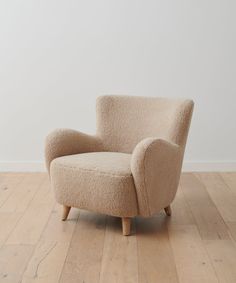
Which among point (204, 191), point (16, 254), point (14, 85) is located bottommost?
point (204, 191)

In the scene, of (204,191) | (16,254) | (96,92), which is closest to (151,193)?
(16,254)

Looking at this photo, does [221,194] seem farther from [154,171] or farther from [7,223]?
[7,223]

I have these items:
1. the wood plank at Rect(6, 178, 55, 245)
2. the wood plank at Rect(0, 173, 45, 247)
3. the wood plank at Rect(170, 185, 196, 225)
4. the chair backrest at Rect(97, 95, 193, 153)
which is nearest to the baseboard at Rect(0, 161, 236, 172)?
the wood plank at Rect(0, 173, 45, 247)

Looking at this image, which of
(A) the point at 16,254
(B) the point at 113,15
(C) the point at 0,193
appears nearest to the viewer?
(A) the point at 16,254

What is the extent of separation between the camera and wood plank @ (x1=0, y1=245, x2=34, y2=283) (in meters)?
2.35

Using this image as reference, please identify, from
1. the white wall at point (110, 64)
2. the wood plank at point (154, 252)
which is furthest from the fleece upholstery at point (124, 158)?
the white wall at point (110, 64)

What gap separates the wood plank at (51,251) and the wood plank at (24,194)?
11.3 inches

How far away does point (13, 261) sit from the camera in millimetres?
2525

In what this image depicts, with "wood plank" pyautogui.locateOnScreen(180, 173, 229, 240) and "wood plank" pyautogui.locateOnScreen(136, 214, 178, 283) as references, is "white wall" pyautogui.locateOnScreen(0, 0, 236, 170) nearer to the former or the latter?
"wood plank" pyautogui.locateOnScreen(180, 173, 229, 240)

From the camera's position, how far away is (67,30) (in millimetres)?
4309

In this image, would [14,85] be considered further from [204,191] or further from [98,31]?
[204,191]

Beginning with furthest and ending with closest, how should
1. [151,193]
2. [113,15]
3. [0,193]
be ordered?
1. [113,15]
2. [0,193]
3. [151,193]

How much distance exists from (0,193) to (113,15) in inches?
68.1

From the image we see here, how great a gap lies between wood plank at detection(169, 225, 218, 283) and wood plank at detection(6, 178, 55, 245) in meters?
0.78
